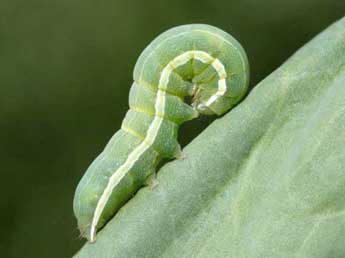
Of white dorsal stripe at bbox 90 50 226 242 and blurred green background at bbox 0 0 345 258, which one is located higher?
white dorsal stripe at bbox 90 50 226 242

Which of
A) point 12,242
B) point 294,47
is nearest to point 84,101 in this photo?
point 12,242

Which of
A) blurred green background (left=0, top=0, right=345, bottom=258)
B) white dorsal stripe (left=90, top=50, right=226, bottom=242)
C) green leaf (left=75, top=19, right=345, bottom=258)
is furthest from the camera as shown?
blurred green background (left=0, top=0, right=345, bottom=258)

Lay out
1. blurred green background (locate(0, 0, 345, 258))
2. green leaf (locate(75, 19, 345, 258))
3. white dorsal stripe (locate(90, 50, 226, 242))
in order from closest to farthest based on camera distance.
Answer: green leaf (locate(75, 19, 345, 258)) < white dorsal stripe (locate(90, 50, 226, 242)) < blurred green background (locate(0, 0, 345, 258))

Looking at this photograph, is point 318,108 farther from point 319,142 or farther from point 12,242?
point 12,242

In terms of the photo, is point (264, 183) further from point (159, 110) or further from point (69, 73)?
point (69, 73)

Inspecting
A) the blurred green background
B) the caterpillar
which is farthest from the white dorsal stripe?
the blurred green background

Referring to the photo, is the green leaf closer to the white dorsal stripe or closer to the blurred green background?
the white dorsal stripe

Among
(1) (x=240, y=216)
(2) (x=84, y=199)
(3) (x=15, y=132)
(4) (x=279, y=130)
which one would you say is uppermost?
(4) (x=279, y=130)

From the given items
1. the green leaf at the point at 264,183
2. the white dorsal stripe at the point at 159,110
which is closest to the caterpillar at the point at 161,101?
the white dorsal stripe at the point at 159,110

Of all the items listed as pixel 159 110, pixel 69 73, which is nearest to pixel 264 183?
pixel 159 110
